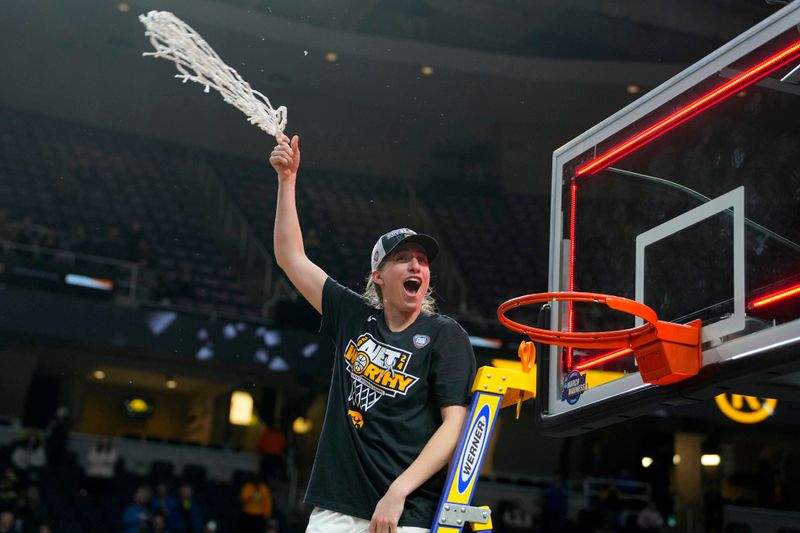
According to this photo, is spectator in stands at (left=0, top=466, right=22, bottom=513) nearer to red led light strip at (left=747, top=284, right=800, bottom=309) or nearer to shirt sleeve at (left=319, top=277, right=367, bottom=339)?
shirt sleeve at (left=319, top=277, right=367, bottom=339)

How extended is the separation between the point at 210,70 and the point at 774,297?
1.87 metres

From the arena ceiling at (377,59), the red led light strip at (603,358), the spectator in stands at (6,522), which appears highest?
the arena ceiling at (377,59)

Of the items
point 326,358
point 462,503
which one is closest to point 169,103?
point 326,358

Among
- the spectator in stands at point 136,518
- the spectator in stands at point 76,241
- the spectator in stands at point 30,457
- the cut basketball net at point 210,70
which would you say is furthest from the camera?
the spectator in stands at point 76,241

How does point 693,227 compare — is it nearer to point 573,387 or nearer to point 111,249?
point 573,387

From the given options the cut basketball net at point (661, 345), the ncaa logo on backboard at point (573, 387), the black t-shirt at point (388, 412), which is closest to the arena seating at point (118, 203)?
the ncaa logo on backboard at point (573, 387)

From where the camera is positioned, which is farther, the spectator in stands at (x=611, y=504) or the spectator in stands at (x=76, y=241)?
the spectator in stands at (x=76, y=241)

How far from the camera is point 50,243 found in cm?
1412

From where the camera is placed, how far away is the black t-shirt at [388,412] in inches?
111

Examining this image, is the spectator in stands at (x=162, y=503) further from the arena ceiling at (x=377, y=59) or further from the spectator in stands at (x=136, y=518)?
the arena ceiling at (x=377, y=59)

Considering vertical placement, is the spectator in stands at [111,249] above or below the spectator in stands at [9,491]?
above

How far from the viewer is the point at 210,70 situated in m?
3.30

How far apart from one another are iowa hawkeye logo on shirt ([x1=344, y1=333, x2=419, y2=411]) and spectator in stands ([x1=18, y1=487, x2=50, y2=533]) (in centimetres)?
874

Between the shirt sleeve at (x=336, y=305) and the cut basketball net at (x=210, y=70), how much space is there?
0.50 metres
